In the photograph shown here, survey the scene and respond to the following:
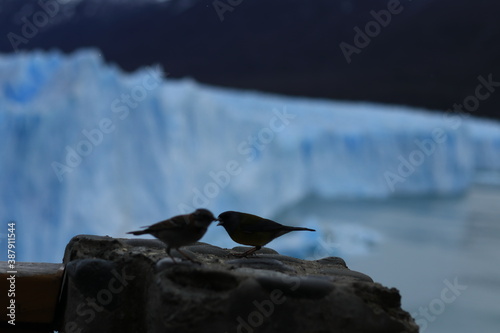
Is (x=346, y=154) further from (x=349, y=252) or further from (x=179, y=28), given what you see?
(x=179, y=28)

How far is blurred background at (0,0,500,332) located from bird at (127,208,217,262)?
7.68 feet

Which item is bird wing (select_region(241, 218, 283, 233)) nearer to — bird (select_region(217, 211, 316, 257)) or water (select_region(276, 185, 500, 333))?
bird (select_region(217, 211, 316, 257))

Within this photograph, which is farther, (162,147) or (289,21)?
(289,21)

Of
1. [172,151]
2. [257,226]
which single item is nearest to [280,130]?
[172,151]

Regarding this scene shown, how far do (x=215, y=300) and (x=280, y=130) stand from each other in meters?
4.64

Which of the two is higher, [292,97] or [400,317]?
[292,97]

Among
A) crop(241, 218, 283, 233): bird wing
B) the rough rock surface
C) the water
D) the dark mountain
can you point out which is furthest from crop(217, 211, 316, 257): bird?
the dark mountain

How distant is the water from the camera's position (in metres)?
6.11

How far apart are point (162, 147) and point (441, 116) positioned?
3.18m

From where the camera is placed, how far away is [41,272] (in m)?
1.29

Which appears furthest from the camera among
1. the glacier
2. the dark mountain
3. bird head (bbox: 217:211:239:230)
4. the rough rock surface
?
the dark mountain

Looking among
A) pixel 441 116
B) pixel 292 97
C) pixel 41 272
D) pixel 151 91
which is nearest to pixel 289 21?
pixel 292 97

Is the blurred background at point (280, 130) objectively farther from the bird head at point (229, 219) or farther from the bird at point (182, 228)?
the bird at point (182, 228)

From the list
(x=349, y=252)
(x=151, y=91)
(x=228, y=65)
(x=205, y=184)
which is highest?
(x=228, y=65)
